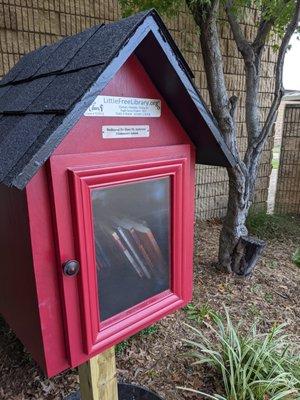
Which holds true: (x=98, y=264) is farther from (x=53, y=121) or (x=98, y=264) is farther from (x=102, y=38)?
(x=102, y=38)

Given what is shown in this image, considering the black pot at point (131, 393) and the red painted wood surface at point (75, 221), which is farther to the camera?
the black pot at point (131, 393)

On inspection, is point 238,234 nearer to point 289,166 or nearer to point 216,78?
point 216,78

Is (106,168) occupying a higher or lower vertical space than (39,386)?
higher

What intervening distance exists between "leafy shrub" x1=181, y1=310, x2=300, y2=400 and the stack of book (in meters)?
0.85

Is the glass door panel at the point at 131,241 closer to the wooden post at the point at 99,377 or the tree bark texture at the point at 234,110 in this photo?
the wooden post at the point at 99,377

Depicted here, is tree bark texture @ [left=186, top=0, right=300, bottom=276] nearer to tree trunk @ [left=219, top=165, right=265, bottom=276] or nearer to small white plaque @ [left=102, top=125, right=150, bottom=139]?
tree trunk @ [left=219, top=165, right=265, bottom=276]

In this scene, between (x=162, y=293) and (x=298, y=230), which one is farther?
(x=298, y=230)

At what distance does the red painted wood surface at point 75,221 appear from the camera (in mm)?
840

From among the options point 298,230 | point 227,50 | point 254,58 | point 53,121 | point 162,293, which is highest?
point 227,50

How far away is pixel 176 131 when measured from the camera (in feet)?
3.68

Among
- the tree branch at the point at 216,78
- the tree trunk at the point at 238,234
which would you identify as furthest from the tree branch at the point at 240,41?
the tree trunk at the point at 238,234

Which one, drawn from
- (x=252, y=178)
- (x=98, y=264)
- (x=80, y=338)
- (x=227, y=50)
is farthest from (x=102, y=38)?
(x=227, y=50)

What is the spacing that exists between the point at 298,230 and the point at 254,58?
8.07 feet

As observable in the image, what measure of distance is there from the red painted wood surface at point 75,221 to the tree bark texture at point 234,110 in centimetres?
155
